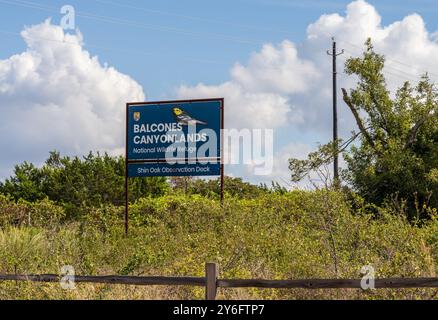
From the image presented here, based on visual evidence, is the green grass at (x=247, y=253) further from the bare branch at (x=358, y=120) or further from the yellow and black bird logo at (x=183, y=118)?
the bare branch at (x=358, y=120)

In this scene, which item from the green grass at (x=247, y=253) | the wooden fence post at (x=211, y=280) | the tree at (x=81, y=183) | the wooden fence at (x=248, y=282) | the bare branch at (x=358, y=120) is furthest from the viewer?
the tree at (x=81, y=183)

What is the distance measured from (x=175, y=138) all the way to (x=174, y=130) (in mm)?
282

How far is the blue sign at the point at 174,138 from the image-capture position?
23.9m

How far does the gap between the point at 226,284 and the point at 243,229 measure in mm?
7744

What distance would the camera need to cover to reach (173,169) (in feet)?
80.4

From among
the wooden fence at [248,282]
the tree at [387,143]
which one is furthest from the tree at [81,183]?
the wooden fence at [248,282]

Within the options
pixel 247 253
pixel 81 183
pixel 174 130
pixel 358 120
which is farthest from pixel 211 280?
pixel 81 183

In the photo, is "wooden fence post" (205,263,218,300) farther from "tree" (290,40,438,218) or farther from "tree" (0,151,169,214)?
"tree" (0,151,169,214)

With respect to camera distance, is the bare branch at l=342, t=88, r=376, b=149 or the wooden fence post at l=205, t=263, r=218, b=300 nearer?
the wooden fence post at l=205, t=263, r=218, b=300

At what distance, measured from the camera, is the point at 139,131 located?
24.9 m

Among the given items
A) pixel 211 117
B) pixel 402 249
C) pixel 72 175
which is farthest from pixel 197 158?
pixel 72 175

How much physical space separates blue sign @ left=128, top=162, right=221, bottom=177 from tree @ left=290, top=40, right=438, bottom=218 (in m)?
4.62

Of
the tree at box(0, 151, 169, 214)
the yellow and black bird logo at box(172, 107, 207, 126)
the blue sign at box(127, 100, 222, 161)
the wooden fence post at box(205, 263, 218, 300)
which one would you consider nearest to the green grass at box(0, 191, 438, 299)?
the wooden fence post at box(205, 263, 218, 300)

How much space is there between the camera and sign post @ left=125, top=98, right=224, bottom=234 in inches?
941
